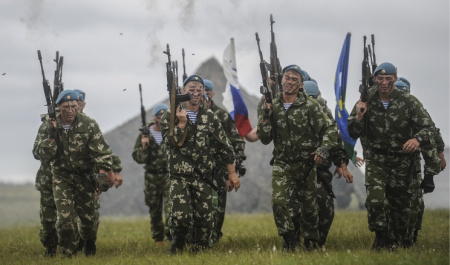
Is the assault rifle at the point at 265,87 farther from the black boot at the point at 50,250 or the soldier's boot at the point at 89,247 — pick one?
the black boot at the point at 50,250

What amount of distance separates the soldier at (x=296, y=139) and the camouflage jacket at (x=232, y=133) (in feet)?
7.57

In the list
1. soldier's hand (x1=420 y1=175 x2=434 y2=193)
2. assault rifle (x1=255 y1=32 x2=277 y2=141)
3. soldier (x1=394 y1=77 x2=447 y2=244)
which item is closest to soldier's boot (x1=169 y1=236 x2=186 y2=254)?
assault rifle (x1=255 y1=32 x2=277 y2=141)

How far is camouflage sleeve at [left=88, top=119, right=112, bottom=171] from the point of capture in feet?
37.7

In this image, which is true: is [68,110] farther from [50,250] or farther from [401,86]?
[401,86]

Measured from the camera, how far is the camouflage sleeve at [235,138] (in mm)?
13359

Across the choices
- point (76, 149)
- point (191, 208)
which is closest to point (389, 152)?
point (191, 208)

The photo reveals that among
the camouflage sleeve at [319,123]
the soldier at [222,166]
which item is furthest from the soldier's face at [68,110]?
the camouflage sleeve at [319,123]

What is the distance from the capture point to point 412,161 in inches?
435

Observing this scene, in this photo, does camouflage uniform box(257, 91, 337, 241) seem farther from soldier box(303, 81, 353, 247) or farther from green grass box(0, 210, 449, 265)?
soldier box(303, 81, 353, 247)

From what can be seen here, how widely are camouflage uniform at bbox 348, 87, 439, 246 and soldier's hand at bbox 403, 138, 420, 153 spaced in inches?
12.2

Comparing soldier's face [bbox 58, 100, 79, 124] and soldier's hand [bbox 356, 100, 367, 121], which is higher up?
soldier's face [bbox 58, 100, 79, 124]

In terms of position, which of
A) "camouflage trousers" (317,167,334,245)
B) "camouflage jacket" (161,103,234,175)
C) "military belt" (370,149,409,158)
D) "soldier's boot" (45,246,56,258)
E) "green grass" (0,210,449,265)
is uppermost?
"camouflage jacket" (161,103,234,175)

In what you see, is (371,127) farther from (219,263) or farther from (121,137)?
(121,137)

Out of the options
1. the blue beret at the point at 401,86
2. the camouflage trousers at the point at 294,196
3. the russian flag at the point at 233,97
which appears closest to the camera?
the camouflage trousers at the point at 294,196
